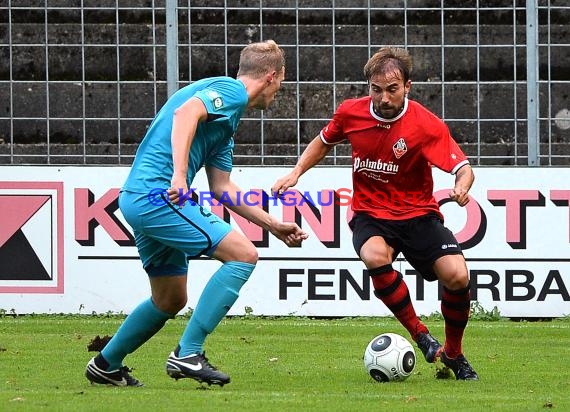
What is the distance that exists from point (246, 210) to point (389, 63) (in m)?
1.44

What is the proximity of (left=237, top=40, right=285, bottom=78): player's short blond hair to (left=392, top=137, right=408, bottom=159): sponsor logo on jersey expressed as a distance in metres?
1.29

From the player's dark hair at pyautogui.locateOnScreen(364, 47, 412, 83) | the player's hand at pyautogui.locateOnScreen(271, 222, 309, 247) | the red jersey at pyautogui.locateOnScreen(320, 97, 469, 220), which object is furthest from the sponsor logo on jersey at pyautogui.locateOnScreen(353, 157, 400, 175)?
the player's hand at pyautogui.locateOnScreen(271, 222, 309, 247)

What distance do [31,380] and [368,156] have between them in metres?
2.36

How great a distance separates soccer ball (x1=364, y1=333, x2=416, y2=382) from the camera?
24.0 ft

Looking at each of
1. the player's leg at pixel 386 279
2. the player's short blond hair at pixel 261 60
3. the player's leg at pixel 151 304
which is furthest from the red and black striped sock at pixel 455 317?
the player's short blond hair at pixel 261 60

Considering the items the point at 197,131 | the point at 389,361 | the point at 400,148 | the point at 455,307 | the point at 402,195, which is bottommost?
the point at 389,361

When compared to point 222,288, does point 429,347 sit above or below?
below

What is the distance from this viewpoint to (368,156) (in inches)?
309

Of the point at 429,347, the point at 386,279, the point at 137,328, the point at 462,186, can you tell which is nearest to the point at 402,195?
the point at 386,279

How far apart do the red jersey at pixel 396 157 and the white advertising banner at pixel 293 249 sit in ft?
10.8

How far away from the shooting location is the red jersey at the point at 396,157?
7.75 m

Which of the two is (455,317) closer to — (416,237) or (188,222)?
(416,237)

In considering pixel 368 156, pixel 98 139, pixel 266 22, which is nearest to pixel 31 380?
pixel 368 156

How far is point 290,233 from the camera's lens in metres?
6.48
